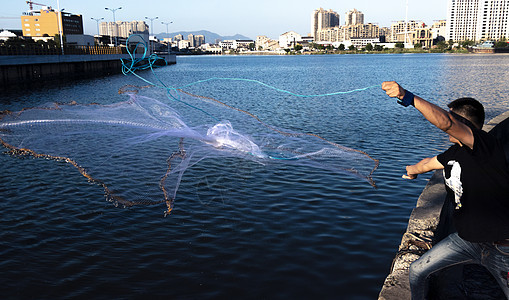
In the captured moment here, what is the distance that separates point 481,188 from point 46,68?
197 feet

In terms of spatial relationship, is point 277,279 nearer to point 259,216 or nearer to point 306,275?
point 306,275

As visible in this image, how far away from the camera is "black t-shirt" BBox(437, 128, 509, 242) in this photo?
338cm

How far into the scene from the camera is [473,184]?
138 inches

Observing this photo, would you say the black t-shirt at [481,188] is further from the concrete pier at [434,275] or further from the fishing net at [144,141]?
the fishing net at [144,141]

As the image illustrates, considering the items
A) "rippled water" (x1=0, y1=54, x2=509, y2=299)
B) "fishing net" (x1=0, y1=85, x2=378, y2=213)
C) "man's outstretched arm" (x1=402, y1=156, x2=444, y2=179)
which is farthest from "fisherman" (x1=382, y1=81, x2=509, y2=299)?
"fishing net" (x1=0, y1=85, x2=378, y2=213)

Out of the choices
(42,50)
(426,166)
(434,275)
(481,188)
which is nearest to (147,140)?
(434,275)

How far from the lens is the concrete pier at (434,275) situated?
5.06 m

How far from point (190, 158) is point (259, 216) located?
182 centimetres

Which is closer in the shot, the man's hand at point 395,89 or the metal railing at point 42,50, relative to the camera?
the man's hand at point 395,89

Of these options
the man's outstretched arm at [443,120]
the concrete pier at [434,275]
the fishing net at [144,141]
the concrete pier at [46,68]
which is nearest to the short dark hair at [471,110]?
the man's outstretched arm at [443,120]

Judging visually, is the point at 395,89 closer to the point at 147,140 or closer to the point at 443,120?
the point at 443,120

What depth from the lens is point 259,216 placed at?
8461mm

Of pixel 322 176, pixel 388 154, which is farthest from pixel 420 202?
pixel 388 154

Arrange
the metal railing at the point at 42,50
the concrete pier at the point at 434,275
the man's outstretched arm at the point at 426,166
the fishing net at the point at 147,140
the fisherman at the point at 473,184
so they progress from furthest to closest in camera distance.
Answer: the metal railing at the point at 42,50, the fishing net at the point at 147,140, the concrete pier at the point at 434,275, the man's outstretched arm at the point at 426,166, the fisherman at the point at 473,184
